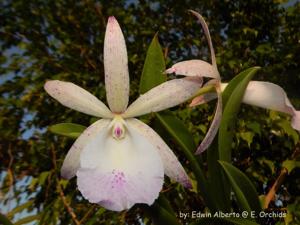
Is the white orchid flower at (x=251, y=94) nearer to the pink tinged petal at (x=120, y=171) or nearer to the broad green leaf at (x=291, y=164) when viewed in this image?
the pink tinged petal at (x=120, y=171)

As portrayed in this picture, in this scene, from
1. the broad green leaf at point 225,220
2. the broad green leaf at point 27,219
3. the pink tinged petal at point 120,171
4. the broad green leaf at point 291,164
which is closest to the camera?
the pink tinged petal at point 120,171

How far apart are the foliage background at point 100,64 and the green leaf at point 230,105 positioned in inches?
36.9

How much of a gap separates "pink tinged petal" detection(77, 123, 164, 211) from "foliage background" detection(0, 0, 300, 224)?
3.44 feet

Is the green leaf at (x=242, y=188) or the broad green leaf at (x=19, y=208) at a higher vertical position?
the green leaf at (x=242, y=188)

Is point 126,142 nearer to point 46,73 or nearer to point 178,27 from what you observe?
point 46,73

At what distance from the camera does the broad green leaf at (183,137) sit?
3.48ft

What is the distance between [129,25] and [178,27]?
0.41 metres

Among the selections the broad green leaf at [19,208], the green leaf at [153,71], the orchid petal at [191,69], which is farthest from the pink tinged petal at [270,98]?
the broad green leaf at [19,208]

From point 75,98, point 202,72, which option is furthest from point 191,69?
point 75,98

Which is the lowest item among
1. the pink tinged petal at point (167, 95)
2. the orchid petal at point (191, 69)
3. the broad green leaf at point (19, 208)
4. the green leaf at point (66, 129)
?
the broad green leaf at point (19, 208)

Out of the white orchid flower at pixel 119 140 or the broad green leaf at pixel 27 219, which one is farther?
the broad green leaf at pixel 27 219

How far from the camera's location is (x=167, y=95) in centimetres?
94

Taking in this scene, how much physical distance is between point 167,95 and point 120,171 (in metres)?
0.20

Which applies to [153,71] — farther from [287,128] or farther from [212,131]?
[287,128]
